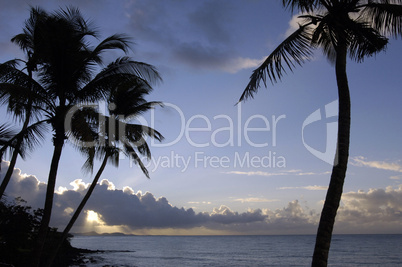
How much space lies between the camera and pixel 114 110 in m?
15.1

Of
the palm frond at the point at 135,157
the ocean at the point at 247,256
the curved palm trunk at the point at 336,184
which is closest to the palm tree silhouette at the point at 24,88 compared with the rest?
the palm frond at the point at 135,157

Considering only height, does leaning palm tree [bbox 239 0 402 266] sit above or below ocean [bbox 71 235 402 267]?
above

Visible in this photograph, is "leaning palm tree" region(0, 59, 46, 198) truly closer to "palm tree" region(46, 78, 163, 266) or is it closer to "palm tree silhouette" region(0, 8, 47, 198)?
"palm tree silhouette" region(0, 8, 47, 198)

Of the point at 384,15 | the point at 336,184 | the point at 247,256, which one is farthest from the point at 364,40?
the point at 247,256

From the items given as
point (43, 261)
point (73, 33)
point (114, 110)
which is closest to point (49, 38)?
point (73, 33)

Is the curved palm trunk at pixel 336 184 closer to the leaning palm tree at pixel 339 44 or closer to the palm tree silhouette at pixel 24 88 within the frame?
Result: the leaning palm tree at pixel 339 44

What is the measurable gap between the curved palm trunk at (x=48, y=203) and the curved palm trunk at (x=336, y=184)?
7.05 meters

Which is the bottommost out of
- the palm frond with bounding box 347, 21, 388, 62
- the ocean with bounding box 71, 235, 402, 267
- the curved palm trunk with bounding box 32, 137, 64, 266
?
the ocean with bounding box 71, 235, 402, 267

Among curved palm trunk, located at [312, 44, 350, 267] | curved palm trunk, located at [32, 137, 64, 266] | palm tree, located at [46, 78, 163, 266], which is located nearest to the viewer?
curved palm trunk, located at [312, 44, 350, 267]

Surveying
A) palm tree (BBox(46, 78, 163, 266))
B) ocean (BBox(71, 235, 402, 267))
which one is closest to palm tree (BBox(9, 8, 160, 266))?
palm tree (BBox(46, 78, 163, 266))

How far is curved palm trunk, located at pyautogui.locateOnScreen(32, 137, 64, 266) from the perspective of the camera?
8.84m

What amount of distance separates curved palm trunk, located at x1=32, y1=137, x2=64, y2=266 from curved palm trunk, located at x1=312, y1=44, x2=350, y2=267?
7.05 m

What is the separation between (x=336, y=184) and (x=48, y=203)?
24.7 ft

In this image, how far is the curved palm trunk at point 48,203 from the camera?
29.0ft
